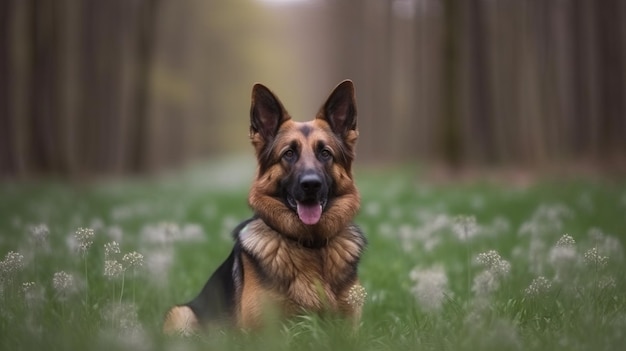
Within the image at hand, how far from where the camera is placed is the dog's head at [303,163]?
16.4 ft

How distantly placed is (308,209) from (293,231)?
0.23 metres

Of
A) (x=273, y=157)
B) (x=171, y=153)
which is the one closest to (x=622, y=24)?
(x=273, y=157)

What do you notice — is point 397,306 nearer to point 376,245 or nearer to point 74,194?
point 376,245

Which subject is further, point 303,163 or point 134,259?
point 303,163

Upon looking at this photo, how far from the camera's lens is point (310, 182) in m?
4.85

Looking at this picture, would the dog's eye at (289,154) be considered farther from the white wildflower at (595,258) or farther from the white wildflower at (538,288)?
the white wildflower at (595,258)

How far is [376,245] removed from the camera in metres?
9.60

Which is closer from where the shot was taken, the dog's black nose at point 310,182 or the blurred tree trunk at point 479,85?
the dog's black nose at point 310,182

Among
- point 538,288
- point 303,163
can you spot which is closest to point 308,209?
point 303,163

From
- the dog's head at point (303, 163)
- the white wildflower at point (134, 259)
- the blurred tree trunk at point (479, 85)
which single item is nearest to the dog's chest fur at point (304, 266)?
the dog's head at point (303, 163)

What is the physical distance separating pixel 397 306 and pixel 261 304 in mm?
2204

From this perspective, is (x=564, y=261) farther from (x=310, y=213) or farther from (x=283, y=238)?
(x=283, y=238)

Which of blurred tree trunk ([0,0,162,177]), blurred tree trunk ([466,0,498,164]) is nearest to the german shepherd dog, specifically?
blurred tree trunk ([466,0,498,164])

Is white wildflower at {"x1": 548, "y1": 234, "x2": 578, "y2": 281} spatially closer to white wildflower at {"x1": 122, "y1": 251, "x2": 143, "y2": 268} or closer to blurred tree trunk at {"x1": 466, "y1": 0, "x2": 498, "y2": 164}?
white wildflower at {"x1": 122, "y1": 251, "x2": 143, "y2": 268}
